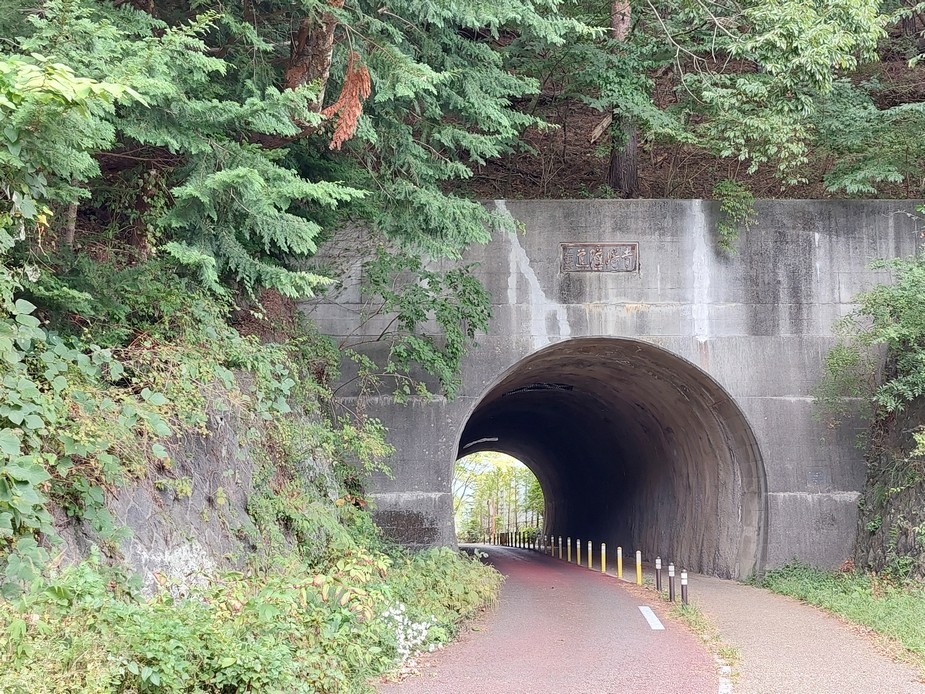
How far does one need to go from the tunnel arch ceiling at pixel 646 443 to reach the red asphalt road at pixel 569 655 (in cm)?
325

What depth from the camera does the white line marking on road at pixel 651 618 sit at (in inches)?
373

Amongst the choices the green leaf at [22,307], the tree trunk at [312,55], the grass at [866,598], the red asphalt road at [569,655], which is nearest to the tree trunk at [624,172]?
the grass at [866,598]

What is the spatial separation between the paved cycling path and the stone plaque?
4.83 meters

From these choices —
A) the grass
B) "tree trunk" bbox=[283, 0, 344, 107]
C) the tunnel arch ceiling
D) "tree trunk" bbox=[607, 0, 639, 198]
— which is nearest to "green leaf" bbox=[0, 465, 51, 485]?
"tree trunk" bbox=[283, 0, 344, 107]

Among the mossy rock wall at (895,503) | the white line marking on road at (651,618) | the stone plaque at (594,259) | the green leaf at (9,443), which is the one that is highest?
the stone plaque at (594,259)

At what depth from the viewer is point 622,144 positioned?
A: 1362cm

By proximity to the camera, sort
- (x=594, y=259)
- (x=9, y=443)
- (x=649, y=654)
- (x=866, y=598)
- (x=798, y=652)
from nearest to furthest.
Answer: (x=9, y=443) < (x=649, y=654) < (x=798, y=652) < (x=866, y=598) < (x=594, y=259)

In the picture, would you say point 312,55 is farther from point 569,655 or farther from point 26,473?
point 569,655

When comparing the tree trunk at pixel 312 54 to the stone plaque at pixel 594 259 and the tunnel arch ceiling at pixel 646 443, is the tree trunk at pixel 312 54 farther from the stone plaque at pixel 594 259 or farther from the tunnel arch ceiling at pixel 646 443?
the tunnel arch ceiling at pixel 646 443

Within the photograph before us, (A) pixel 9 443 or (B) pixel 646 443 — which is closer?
(A) pixel 9 443

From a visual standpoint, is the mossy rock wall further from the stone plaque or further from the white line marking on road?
the stone plaque

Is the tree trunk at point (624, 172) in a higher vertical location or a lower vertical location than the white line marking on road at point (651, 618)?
higher

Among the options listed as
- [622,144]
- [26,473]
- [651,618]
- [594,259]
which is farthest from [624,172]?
[26,473]

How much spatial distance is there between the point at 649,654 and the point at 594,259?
684 centimetres
